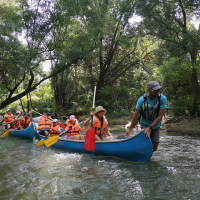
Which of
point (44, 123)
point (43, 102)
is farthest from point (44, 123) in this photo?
point (43, 102)

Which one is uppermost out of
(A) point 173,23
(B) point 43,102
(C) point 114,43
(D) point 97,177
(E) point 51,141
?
(C) point 114,43

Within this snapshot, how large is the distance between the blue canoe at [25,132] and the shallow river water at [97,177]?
3054mm

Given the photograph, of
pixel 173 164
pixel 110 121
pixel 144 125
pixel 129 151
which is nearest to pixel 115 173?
pixel 129 151

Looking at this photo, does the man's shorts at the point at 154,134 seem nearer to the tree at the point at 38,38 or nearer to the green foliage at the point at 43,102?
the tree at the point at 38,38

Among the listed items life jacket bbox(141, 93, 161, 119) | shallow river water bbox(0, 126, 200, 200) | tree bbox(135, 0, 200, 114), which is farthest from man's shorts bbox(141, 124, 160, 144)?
tree bbox(135, 0, 200, 114)

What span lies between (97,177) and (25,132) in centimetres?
617

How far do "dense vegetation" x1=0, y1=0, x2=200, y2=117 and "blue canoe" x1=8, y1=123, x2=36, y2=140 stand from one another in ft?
12.5

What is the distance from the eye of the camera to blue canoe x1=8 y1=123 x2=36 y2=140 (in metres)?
8.71

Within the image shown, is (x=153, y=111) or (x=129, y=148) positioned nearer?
(x=153, y=111)

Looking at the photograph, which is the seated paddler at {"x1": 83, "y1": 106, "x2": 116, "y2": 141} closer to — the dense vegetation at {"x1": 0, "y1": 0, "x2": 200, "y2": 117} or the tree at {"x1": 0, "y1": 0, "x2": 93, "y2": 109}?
the dense vegetation at {"x1": 0, "y1": 0, "x2": 200, "y2": 117}

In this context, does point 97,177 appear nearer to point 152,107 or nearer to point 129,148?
point 129,148

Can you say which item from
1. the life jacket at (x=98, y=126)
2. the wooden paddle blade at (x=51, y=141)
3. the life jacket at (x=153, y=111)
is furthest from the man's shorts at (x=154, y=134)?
the wooden paddle blade at (x=51, y=141)

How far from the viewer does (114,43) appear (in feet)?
60.0

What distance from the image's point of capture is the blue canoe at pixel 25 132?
28.6 feet
